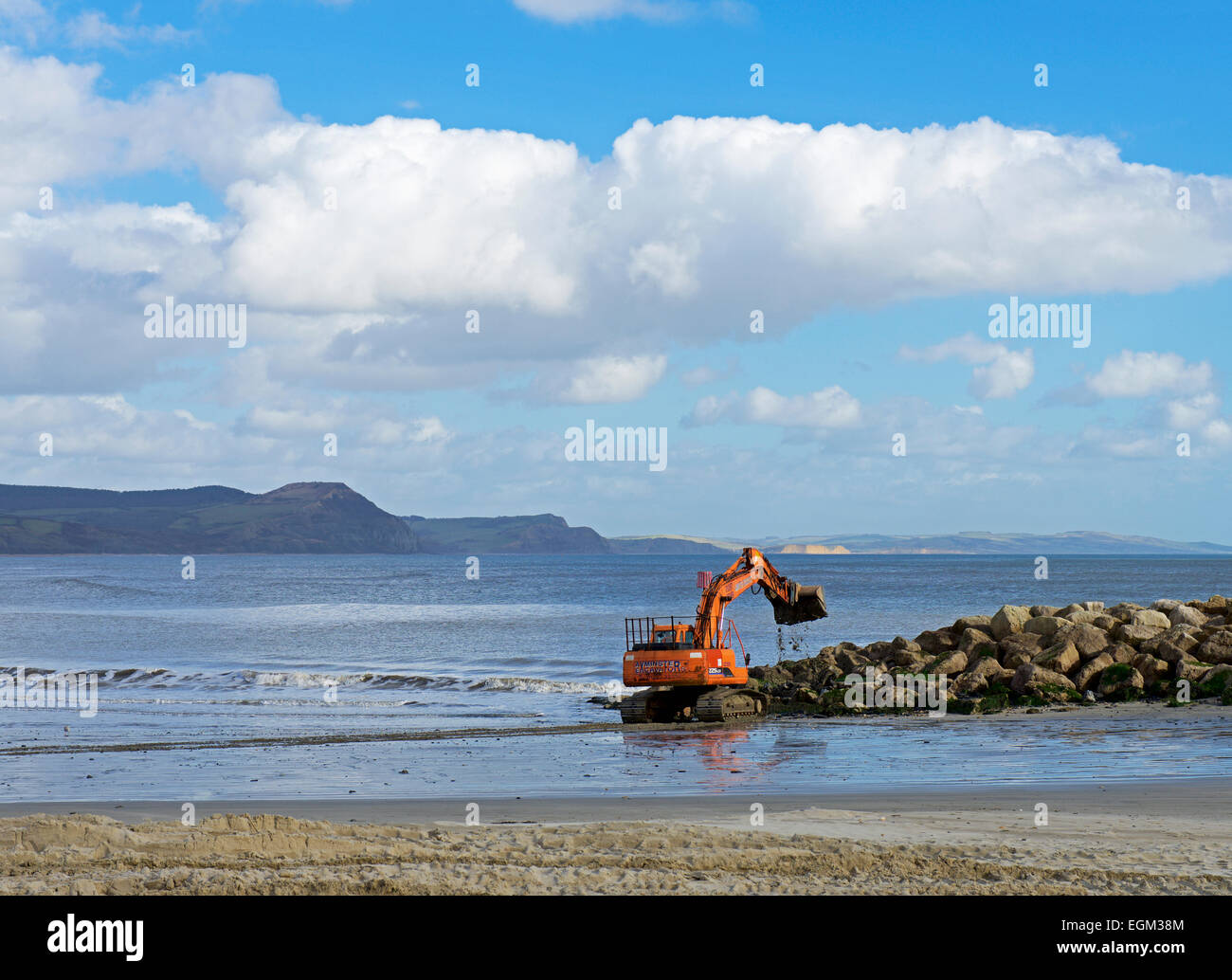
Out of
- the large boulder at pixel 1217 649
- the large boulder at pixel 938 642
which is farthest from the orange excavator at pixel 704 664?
the large boulder at pixel 1217 649

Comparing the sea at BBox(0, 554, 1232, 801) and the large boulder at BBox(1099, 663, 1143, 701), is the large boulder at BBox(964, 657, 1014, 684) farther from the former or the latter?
the sea at BBox(0, 554, 1232, 801)

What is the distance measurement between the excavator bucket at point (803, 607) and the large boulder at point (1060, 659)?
535 cm

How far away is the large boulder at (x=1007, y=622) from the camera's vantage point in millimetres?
29672

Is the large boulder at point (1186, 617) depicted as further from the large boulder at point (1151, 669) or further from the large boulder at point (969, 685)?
the large boulder at point (969, 685)

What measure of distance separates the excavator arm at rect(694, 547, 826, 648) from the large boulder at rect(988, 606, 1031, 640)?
731 centimetres

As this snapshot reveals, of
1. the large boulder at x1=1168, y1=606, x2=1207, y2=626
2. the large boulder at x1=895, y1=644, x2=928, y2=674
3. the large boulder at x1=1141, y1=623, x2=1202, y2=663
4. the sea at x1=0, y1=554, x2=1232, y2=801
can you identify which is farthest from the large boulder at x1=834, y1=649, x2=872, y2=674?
the large boulder at x1=1168, y1=606, x2=1207, y2=626

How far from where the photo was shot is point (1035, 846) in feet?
33.1

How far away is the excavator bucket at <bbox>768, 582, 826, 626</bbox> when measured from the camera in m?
24.4

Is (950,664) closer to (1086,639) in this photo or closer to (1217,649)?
(1086,639)

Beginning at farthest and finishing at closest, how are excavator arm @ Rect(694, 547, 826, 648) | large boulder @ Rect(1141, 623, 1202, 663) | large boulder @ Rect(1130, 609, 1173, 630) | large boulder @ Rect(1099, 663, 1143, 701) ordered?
1. large boulder @ Rect(1130, 609, 1173, 630)
2. large boulder @ Rect(1141, 623, 1202, 663)
3. large boulder @ Rect(1099, 663, 1143, 701)
4. excavator arm @ Rect(694, 547, 826, 648)
